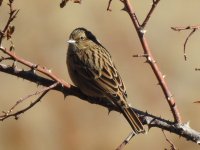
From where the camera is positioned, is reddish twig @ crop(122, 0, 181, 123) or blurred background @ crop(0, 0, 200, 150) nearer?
reddish twig @ crop(122, 0, 181, 123)

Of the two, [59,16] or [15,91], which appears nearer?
[15,91]

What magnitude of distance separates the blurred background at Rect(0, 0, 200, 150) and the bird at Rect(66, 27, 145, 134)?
29.0ft

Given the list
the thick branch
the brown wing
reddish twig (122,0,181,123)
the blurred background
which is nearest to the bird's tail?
the thick branch

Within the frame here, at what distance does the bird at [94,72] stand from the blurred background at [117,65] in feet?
29.0

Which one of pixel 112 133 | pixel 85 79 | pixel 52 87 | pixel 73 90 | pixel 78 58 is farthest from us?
pixel 112 133

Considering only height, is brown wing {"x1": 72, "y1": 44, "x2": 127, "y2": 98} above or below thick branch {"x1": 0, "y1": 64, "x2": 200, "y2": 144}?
below

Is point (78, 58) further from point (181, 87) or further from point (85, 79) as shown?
point (181, 87)

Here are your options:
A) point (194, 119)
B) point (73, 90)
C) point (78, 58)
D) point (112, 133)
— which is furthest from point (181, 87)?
point (73, 90)

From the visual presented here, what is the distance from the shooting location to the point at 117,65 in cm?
1878

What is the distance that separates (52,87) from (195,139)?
1.05 m

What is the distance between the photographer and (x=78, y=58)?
731 cm

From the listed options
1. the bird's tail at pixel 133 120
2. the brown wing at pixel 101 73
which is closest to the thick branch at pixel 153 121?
the bird's tail at pixel 133 120

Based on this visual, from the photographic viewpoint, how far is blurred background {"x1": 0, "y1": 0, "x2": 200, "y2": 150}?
17.0 m

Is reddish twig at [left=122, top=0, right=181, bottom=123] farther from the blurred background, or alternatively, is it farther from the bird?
the blurred background
